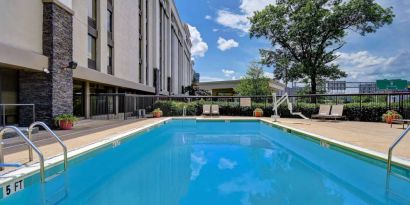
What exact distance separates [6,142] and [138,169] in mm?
3712

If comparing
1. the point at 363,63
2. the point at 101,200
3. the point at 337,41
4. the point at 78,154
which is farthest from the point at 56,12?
the point at 363,63

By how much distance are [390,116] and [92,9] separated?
16.5m

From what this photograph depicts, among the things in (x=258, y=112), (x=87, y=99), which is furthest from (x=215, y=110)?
(x=87, y=99)

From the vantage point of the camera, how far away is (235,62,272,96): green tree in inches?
1444

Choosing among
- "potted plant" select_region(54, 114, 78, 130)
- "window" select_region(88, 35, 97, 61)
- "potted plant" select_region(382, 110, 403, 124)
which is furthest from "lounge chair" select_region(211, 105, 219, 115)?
"potted plant" select_region(54, 114, 78, 130)

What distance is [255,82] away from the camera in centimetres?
3684

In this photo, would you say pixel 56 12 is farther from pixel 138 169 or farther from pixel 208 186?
pixel 208 186

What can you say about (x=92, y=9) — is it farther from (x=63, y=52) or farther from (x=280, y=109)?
(x=280, y=109)

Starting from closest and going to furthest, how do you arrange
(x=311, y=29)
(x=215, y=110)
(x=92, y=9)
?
(x=92, y=9), (x=215, y=110), (x=311, y=29)

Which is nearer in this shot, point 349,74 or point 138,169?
point 138,169

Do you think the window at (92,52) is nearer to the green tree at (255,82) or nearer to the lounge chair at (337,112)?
the lounge chair at (337,112)

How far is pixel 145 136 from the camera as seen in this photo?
9.81 metres

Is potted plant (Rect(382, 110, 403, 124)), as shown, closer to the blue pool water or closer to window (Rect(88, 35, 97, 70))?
the blue pool water

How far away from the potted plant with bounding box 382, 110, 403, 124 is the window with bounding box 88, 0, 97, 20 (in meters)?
16.1
